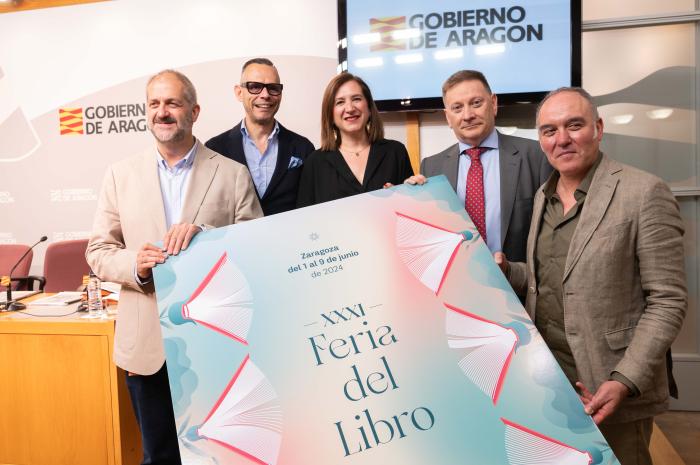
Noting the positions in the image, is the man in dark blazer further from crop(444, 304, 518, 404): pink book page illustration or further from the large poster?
crop(444, 304, 518, 404): pink book page illustration

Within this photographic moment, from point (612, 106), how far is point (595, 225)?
2.77m

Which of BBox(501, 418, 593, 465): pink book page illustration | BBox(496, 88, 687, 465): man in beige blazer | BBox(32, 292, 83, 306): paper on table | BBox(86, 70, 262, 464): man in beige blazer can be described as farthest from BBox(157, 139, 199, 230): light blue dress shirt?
BBox(32, 292, 83, 306): paper on table

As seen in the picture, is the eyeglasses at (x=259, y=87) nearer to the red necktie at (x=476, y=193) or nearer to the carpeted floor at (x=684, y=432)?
the red necktie at (x=476, y=193)

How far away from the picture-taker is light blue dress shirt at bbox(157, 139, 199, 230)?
2.04 m

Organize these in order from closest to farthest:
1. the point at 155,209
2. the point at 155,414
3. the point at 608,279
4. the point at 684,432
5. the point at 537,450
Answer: the point at 537,450, the point at 608,279, the point at 155,209, the point at 155,414, the point at 684,432

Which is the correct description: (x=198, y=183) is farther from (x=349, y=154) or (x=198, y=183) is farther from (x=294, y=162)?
(x=294, y=162)

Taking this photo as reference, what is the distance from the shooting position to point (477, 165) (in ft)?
7.25

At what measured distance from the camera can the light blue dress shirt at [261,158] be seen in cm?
286

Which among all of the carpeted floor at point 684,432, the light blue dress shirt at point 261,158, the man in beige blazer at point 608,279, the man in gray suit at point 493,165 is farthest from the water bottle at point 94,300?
the carpeted floor at point 684,432

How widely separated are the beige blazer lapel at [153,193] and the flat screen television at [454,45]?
2345 mm

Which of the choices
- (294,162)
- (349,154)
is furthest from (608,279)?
(294,162)

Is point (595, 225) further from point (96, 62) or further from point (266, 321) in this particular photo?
point (96, 62)

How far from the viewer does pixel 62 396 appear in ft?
8.95

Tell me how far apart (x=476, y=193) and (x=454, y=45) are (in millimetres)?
2089
